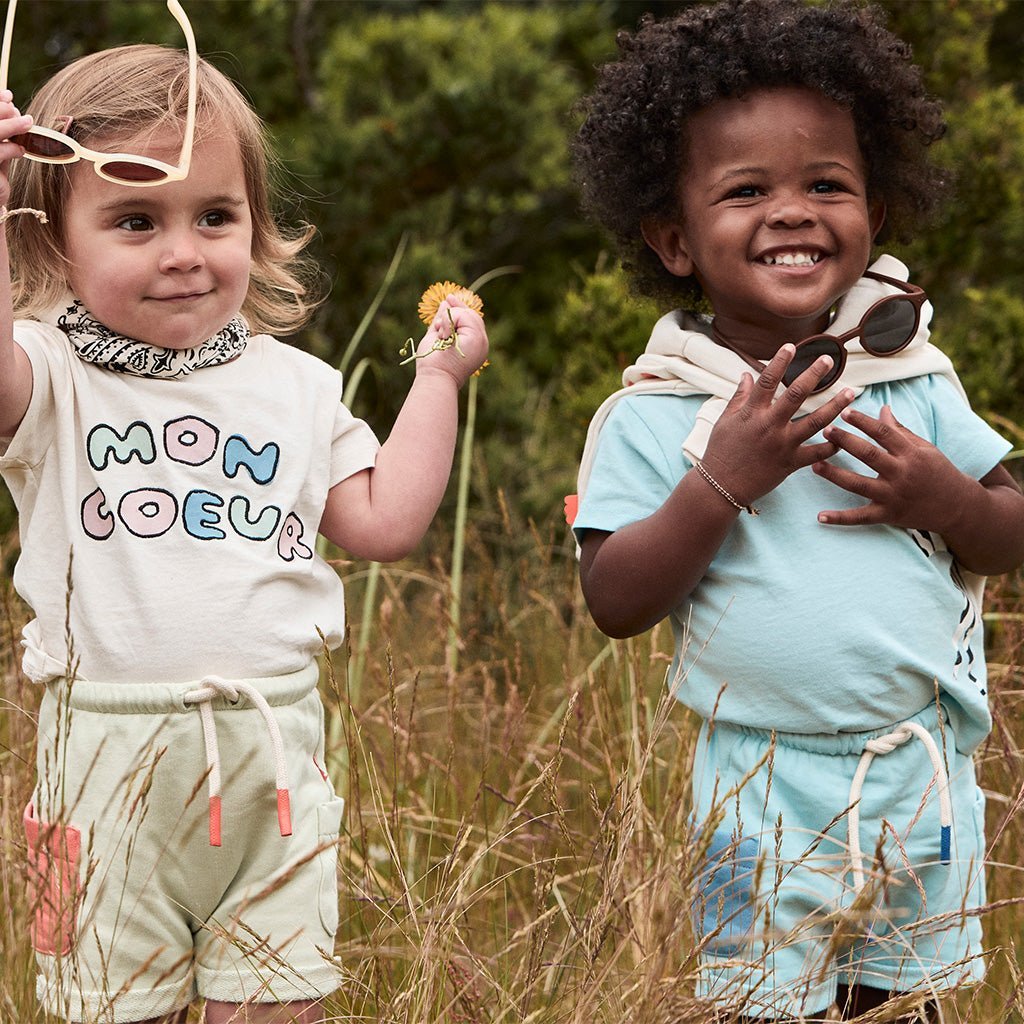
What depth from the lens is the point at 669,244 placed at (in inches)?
93.5

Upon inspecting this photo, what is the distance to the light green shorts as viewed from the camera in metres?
1.91

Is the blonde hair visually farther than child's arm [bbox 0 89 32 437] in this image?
Yes

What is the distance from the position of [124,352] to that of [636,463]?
76cm

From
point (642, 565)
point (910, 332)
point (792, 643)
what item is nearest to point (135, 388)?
point (642, 565)

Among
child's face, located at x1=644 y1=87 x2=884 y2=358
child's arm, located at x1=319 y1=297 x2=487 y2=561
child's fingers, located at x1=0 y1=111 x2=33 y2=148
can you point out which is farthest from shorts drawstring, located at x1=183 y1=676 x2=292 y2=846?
child's face, located at x1=644 y1=87 x2=884 y2=358

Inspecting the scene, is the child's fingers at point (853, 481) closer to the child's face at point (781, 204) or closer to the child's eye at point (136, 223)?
the child's face at point (781, 204)

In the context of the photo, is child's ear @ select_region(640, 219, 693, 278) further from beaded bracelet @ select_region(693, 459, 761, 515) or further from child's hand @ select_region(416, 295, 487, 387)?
beaded bracelet @ select_region(693, 459, 761, 515)

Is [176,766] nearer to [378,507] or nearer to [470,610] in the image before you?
[378,507]

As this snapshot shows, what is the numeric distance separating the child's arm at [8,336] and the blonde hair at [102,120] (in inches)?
6.9

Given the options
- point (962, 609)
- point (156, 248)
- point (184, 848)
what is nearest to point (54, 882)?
point (184, 848)

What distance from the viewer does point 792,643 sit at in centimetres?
205

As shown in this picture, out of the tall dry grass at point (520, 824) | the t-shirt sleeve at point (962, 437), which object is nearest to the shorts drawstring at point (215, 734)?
the tall dry grass at point (520, 824)

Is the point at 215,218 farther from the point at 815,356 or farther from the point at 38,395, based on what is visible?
the point at 815,356

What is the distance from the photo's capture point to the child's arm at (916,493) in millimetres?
2012
